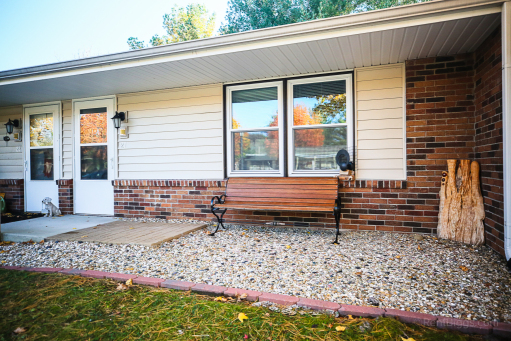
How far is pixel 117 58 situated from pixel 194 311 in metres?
3.66

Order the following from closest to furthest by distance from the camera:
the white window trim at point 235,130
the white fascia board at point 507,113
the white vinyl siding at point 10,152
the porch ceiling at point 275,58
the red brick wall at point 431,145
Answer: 1. the white fascia board at point 507,113
2. the porch ceiling at point 275,58
3. the red brick wall at point 431,145
4. the white window trim at point 235,130
5. the white vinyl siding at point 10,152

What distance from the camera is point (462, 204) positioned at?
364 cm

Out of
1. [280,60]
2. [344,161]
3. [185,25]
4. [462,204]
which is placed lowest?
[462,204]

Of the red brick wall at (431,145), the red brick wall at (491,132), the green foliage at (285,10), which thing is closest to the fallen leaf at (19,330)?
the red brick wall at (431,145)

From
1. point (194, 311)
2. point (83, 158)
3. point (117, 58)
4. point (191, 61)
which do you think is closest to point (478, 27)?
point (191, 61)

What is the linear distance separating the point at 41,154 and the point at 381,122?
6.93 metres

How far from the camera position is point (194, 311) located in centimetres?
211

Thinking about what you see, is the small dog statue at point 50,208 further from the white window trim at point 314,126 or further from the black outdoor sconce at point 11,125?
the white window trim at point 314,126

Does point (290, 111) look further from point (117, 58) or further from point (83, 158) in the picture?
point (83, 158)

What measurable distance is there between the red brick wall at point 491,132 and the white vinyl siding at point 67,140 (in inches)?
278

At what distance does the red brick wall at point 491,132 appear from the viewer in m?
3.04

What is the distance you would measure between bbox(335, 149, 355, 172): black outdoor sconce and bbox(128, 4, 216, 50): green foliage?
20457 millimetres

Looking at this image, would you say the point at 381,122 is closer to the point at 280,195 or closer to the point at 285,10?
the point at 280,195

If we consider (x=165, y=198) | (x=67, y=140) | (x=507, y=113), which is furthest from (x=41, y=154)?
(x=507, y=113)
